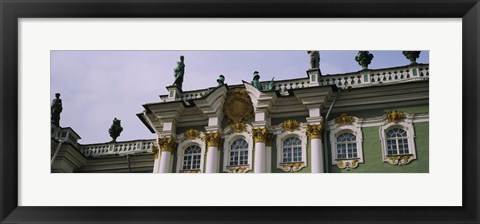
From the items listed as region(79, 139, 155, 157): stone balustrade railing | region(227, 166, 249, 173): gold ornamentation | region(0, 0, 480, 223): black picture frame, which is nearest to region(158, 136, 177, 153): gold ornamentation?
region(79, 139, 155, 157): stone balustrade railing

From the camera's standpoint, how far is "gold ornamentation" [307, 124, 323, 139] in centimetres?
1151

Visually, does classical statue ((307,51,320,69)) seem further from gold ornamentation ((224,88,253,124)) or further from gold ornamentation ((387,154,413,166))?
gold ornamentation ((387,154,413,166))

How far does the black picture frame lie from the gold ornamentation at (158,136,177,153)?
22.0ft

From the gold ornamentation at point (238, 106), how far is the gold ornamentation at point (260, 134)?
508mm

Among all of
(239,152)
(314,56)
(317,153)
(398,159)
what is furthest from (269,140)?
(314,56)

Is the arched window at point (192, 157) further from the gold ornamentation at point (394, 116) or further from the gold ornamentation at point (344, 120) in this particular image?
the gold ornamentation at point (394, 116)

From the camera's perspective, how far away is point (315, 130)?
1153cm

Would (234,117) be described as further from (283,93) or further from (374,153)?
(374,153)

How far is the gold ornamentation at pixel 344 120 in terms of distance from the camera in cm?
1160

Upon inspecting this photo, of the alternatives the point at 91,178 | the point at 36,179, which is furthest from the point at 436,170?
the point at 36,179

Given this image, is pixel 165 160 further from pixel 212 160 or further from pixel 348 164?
pixel 348 164

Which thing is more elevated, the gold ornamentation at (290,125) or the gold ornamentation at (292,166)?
the gold ornamentation at (290,125)

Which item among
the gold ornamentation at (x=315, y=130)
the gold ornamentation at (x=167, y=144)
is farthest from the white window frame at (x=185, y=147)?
the gold ornamentation at (x=315, y=130)
